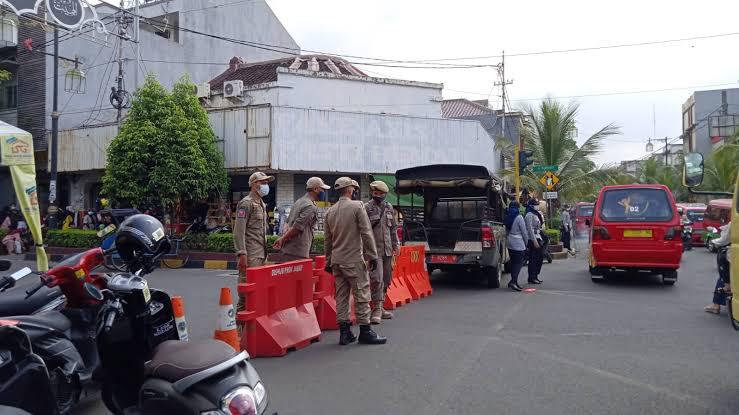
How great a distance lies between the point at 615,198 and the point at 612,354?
6.18 metres

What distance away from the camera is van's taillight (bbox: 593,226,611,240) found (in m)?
11.0

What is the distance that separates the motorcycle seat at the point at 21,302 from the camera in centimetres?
425

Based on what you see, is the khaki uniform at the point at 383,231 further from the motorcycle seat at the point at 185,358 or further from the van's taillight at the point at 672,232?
the van's taillight at the point at 672,232

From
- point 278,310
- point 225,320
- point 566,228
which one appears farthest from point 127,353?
point 566,228

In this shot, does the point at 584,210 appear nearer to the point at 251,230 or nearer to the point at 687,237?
the point at 687,237

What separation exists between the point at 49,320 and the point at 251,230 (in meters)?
3.10

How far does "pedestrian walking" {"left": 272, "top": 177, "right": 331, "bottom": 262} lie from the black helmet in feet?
11.6

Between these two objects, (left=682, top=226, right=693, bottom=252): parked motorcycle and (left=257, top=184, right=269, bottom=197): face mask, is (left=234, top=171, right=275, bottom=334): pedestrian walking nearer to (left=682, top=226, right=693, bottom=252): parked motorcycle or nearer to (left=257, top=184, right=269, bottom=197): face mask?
(left=257, top=184, right=269, bottom=197): face mask

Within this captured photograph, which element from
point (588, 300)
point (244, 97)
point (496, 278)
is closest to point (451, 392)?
point (588, 300)

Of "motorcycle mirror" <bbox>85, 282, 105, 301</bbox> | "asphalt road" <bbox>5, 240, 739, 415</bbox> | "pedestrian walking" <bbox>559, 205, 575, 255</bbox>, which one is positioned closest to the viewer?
"motorcycle mirror" <bbox>85, 282, 105, 301</bbox>

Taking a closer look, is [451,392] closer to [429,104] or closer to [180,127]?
[180,127]

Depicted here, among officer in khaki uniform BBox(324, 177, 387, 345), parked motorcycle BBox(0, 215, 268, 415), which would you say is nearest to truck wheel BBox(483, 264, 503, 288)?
officer in khaki uniform BBox(324, 177, 387, 345)

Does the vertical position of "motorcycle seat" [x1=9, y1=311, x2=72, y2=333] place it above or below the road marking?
above

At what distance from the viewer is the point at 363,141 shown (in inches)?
795
